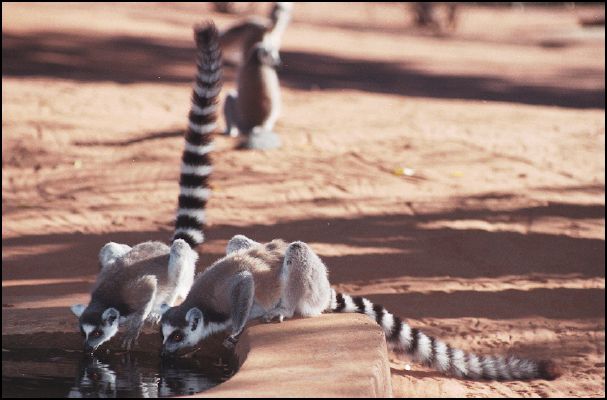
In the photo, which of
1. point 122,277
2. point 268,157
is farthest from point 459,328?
point 268,157

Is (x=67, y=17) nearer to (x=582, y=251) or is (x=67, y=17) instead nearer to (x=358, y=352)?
(x=582, y=251)

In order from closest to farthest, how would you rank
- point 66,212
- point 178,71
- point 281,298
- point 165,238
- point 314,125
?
point 281,298, point 165,238, point 66,212, point 314,125, point 178,71

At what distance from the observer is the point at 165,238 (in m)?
8.85

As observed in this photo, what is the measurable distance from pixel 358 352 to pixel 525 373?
1.20 m

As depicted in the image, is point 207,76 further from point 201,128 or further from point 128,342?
point 128,342

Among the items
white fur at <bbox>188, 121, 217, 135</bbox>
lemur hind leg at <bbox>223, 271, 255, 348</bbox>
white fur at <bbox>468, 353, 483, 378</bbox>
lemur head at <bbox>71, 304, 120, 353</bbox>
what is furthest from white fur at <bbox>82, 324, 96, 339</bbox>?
white fur at <bbox>468, 353, 483, 378</bbox>

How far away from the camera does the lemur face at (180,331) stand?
16.6 feet

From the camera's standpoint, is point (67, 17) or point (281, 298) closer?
point (281, 298)

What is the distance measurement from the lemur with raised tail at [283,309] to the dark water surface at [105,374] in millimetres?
155

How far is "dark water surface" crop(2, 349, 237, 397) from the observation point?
4484mm

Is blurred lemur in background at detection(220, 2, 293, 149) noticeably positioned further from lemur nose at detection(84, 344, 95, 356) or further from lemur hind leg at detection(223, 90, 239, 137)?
lemur nose at detection(84, 344, 95, 356)

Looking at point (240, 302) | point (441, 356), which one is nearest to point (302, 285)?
point (240, 302)

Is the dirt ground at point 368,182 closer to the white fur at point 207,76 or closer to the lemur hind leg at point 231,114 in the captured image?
the lemur hind leg at point 231,114

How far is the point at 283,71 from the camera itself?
60.1ft
